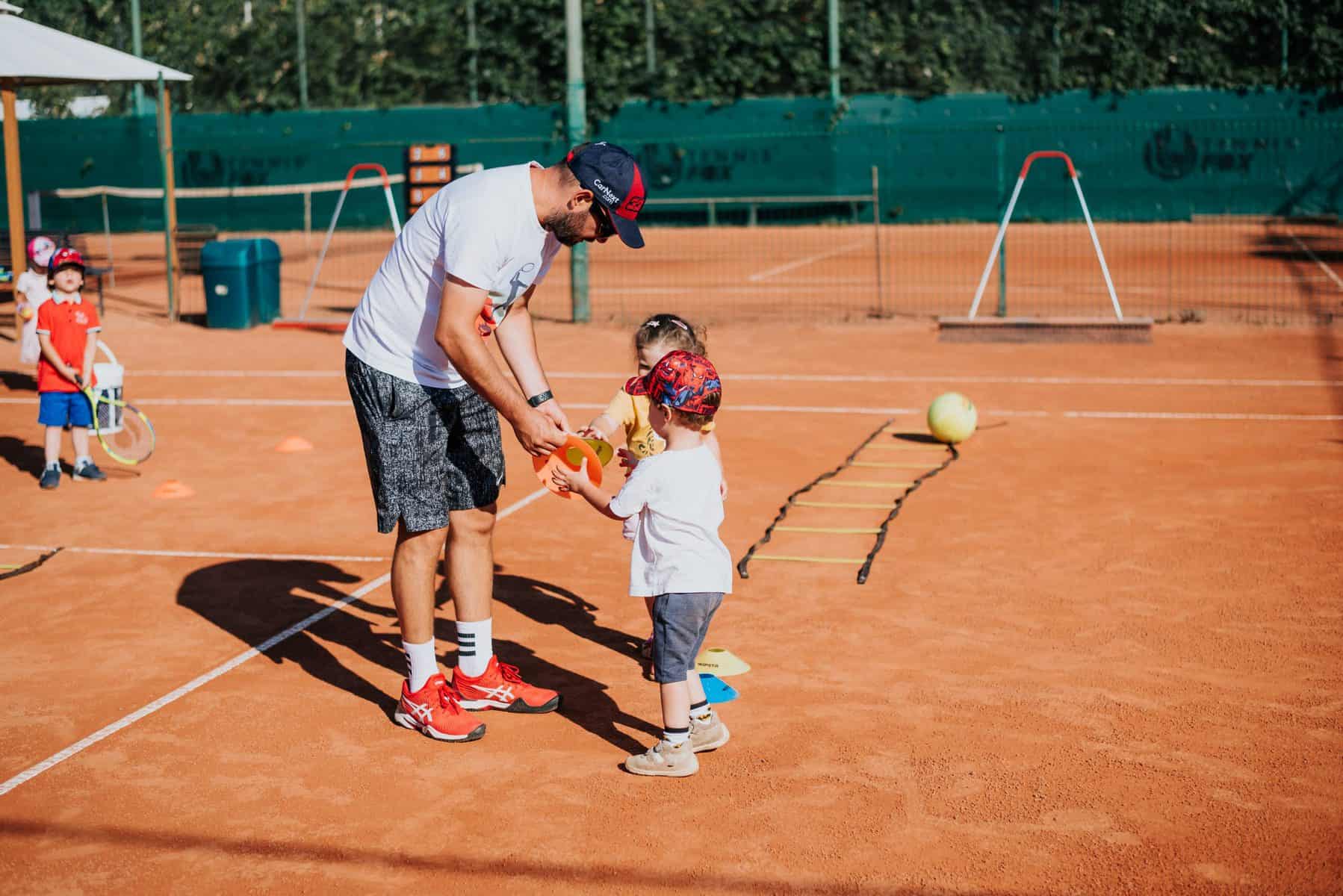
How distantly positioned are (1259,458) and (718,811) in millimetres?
6437

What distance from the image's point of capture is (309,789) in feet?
15.3

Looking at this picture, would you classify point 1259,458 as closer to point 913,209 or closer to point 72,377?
point 72,377

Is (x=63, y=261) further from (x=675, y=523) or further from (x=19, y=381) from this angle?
(x=675, y=523)

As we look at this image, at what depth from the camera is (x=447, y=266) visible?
4.68 meters

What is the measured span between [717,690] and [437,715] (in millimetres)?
1065

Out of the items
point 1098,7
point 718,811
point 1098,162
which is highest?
point 1098,7

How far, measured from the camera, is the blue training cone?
213 inches

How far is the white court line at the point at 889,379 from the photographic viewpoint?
12789 millimetres

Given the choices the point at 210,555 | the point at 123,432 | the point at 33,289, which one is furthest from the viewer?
the point at 33,289

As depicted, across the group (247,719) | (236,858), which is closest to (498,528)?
(247,719)

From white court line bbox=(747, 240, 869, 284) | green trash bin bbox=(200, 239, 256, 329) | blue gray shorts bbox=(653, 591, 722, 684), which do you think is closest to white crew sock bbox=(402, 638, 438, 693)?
blue gray shorts bbox=(653, 591, 722, 684)

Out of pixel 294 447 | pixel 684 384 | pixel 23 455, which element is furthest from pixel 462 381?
pixel 23 455

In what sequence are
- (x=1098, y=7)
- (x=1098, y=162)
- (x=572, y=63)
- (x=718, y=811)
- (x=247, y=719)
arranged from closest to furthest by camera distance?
(x=718, y=811)
(x=247, y=719)
(x=572, y=63)
(x=1098, y=162)
(x=1098, y=7)

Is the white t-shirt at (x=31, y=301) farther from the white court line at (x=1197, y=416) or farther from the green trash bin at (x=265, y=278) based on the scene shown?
the white court line at (x=1197, y=416)
